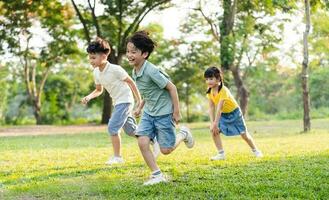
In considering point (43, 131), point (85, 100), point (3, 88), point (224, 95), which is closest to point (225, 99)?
point (224, 95)

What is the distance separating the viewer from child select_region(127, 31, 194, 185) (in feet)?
18.4

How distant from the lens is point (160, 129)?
18.7ft

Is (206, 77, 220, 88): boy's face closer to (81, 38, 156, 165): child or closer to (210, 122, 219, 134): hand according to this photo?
(210, 122, 219, 134): hand

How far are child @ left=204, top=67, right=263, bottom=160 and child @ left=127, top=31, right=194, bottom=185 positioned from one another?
1.92 metres

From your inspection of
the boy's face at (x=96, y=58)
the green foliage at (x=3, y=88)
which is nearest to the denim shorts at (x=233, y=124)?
the boy's face at (x=96, y=58)

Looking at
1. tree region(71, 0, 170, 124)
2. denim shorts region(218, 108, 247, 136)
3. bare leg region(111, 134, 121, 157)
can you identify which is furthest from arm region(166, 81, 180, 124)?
tree region(71, 0, 170, 124)

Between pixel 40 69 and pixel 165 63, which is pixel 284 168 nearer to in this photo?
pixel 165 63

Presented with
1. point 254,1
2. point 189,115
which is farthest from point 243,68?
point 254,1

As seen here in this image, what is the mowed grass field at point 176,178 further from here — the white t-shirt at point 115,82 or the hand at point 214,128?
the white t-shirt at point 115,82

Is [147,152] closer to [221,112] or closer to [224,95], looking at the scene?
[224,95]

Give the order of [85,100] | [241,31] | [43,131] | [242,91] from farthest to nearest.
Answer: [242,91] → [241,31] → [43,131] → [85,100]

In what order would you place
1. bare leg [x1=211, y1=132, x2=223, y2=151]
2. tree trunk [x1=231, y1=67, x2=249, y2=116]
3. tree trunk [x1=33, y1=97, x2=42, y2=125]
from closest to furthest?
bare leg [x1=211, y1=132, x2=223, y2=151] < tree trunk [x1=231, y1=67, x2=249, y2=116] < tree trunk [x1=33, y1=97, x2=42, y2=125]

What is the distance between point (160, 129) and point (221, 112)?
7.86 feet

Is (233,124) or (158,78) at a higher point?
(158,78)
